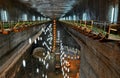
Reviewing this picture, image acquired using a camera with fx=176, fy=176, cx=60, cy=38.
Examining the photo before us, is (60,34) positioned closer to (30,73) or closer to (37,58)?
(37,58)

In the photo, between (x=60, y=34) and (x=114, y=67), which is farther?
(x=60, y=34)

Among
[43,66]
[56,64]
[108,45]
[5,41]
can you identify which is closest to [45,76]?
[43,66]

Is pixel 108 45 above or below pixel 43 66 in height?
above

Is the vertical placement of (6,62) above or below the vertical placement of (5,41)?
below

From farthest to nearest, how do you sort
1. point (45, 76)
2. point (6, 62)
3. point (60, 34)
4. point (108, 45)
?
point (60, 34)
point (45, 76)
point (6, 62)
point (108, 45)

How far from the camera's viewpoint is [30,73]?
16.9 metres

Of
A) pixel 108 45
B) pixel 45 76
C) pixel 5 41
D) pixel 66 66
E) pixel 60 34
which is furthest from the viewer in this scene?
pixel 60 34

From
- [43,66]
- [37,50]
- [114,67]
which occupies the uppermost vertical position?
[114,67]

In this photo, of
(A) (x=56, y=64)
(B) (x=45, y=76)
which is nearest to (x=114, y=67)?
(B) (x=45, y=76)

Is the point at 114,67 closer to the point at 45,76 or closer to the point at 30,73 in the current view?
the point at 30,73

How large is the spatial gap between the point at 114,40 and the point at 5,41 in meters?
5.47

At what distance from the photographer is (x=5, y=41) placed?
822 centimetres

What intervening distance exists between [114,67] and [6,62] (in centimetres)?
474

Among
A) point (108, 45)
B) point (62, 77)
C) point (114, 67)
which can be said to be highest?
point (108, 45)
